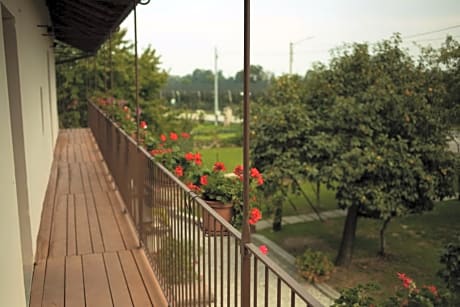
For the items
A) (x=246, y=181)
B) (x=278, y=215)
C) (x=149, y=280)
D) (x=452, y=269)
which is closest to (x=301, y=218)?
(x=278, y=215)

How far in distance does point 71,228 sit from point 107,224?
322 millimetres

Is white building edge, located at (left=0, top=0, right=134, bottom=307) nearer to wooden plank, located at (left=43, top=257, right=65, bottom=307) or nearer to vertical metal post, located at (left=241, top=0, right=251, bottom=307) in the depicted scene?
wooden plank, located at (left=43, top=257, right=65, bottom=307)

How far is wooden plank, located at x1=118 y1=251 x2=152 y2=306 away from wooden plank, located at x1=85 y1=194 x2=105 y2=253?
24cm

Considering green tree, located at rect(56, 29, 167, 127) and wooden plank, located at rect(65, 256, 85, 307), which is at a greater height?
green tree, located at rect(56, 29, 167, 127)

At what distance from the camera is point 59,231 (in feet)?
13.3

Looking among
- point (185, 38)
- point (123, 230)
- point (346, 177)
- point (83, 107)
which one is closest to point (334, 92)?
point (346, 177)

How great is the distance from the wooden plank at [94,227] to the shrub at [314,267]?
4.90 meters

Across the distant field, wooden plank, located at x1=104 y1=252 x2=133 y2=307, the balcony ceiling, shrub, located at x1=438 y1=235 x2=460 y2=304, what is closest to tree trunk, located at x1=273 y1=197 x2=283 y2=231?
shrub, located at x1=438 y1=235 x2=460 y2=304

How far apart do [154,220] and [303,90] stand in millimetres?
8471

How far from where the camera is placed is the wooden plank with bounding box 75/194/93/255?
3615 millimetres

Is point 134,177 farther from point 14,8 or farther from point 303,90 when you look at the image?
point 303,90

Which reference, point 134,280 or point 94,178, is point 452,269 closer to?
point 134,280

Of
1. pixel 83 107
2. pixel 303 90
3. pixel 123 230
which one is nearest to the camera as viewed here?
pixel 123 230

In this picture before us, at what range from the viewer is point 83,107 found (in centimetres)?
1788
